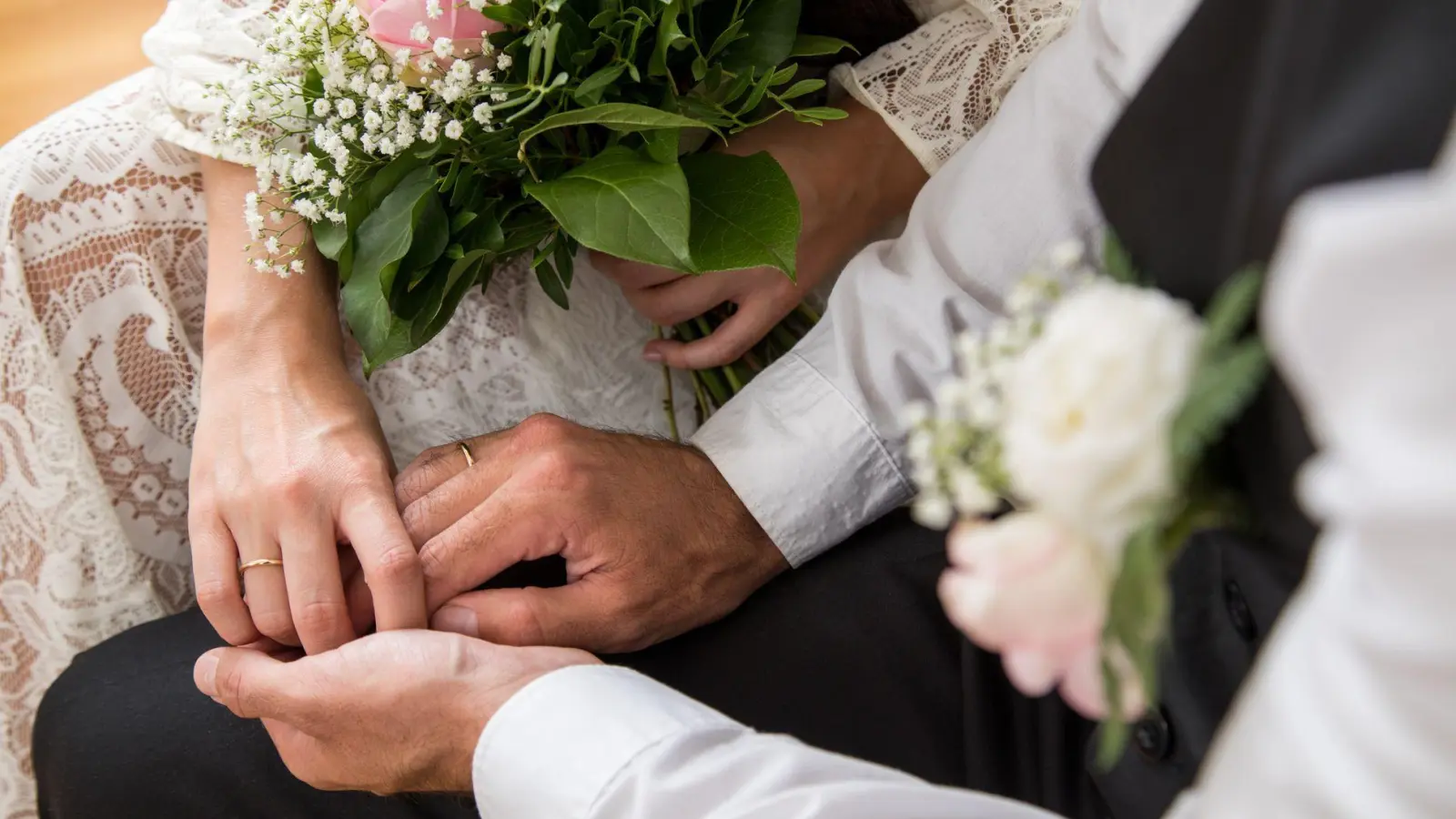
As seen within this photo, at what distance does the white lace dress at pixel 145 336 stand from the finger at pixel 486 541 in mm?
181

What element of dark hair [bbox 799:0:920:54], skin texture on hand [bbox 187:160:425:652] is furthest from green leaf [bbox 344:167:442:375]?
dark hair [bbox 799:0:920:54]

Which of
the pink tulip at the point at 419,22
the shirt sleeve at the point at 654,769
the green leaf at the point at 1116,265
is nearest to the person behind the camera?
the green leaf at the point at 1116,265

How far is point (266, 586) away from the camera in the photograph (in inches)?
31.8

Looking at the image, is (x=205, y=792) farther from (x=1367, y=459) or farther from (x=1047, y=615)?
(x=1367, y=459)

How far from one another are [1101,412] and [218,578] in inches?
26.4

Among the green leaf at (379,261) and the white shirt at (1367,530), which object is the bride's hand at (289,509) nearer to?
the green leaf at (379,261)

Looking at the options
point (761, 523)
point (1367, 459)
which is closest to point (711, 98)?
point (761, 523)

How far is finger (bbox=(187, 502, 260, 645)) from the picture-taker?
813mm

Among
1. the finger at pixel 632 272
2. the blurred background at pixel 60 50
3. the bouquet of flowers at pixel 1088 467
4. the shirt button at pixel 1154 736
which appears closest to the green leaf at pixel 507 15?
the finger at pixel 632 272

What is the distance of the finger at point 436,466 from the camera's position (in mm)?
845

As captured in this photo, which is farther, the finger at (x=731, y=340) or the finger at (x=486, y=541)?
the finger at (x=731, y=340)

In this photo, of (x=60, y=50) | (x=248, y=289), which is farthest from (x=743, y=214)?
(x=60, y=50)

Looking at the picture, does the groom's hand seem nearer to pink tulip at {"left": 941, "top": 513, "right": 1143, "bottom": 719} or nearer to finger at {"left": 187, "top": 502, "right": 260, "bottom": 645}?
finger at {"left": 187, "top": 502, "right": 260, "bottom": 645}

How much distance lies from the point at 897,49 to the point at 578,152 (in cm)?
29
